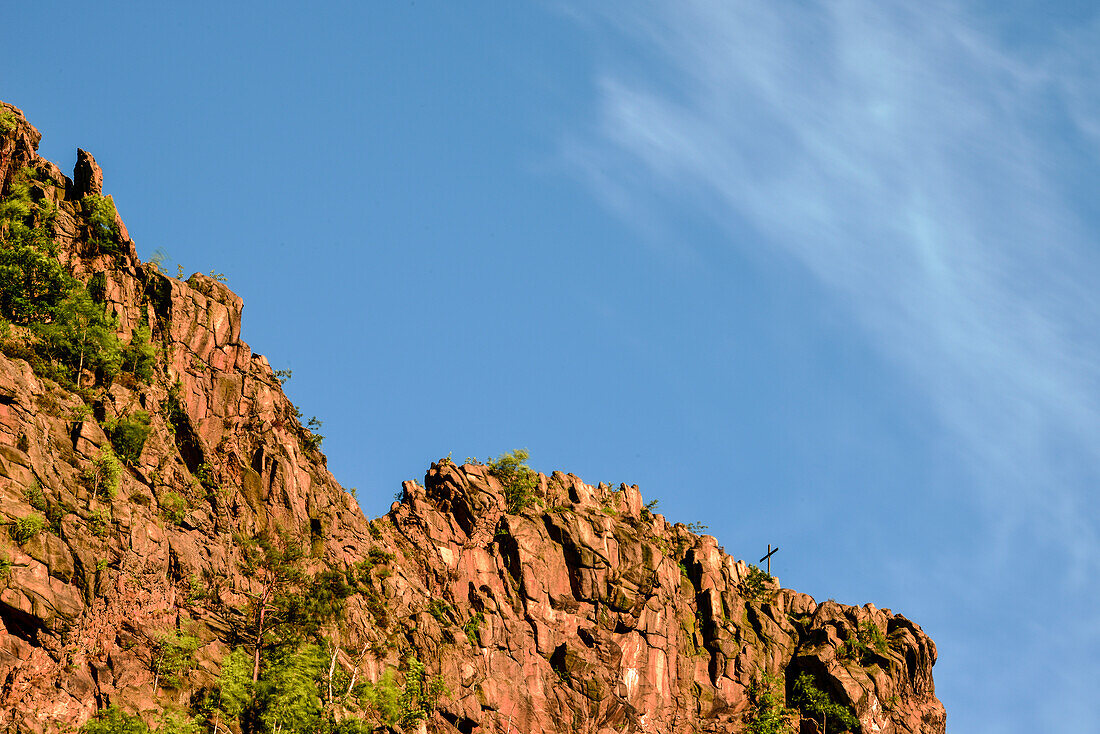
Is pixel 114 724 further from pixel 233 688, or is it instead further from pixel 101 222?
pixel 101 222

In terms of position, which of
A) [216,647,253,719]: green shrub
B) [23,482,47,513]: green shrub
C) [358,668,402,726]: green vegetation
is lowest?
[216,647,253,719]: green shrub

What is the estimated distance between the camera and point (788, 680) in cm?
9669

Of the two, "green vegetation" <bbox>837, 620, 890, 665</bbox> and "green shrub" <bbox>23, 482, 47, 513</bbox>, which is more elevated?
"green vegetation" <bbox>837, 620, 890, 665</bbox>

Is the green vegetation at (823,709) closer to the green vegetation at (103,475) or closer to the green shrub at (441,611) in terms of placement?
the green shrub at (441,611)

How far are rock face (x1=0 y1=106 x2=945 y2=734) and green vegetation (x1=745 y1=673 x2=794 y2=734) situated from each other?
268 millimetres

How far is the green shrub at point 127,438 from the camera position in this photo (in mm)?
73438

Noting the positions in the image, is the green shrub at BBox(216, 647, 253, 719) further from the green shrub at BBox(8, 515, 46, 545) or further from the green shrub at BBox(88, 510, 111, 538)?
the green shrub at BBox(8, 515, 46, 545)

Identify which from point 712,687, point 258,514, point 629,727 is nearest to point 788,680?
point 712,687

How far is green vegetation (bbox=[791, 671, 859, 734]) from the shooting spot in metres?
93.2

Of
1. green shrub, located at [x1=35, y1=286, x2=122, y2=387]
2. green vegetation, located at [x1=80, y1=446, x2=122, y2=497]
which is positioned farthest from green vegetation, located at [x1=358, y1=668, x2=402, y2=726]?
green shrub, located at [x1=35, y1=286, x2=122, y2=387]

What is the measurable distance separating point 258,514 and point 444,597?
13700 mm

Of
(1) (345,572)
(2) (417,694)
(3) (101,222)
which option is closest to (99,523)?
(1) (345,572)

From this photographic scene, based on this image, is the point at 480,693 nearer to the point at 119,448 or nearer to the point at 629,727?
the point at 629,727

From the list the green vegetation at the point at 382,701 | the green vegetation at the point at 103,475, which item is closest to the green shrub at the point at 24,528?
the green vegetation at the point at 103,475
